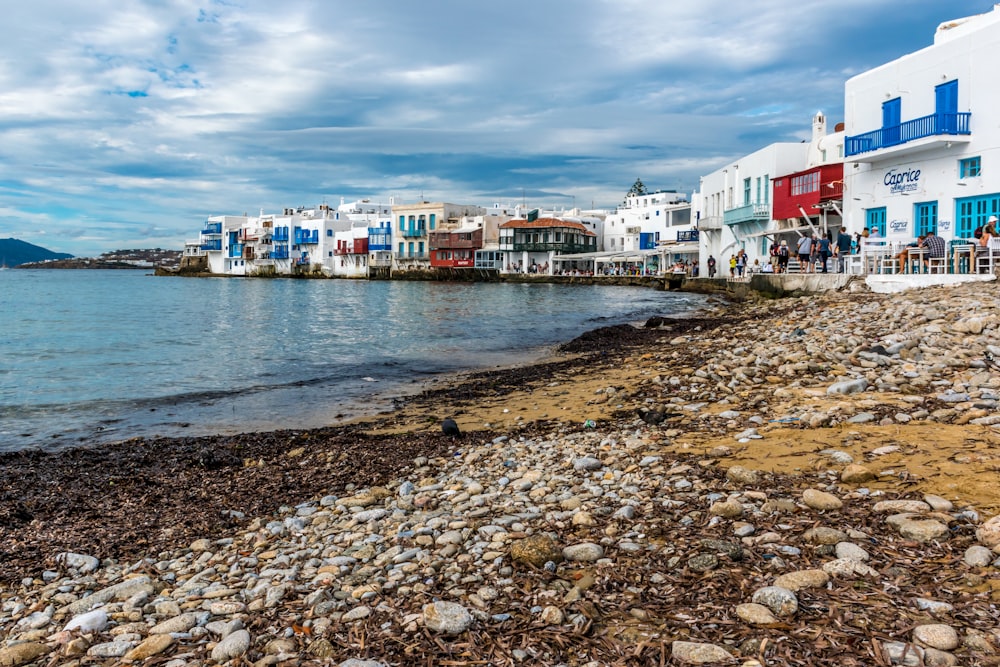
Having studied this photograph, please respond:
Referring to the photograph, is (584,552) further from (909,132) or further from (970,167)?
(909,132)

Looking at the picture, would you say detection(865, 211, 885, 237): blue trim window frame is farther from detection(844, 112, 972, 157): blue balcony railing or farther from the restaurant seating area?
detection(844, 112, 972, 157): blue balcony railing

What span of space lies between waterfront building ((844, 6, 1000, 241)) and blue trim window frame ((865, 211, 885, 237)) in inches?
1.5

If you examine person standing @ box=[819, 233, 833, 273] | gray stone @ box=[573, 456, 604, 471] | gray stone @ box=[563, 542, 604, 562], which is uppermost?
person standing @ box=[819, 233, 833, 273]

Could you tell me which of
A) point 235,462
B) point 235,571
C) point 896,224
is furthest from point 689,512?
point 896,224

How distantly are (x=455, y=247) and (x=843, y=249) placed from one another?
75.1 m

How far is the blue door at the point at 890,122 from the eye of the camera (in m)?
25.3

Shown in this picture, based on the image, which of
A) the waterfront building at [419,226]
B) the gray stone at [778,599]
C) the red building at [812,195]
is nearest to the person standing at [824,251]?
the red building at [812,195]

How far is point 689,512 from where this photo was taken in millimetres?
4820

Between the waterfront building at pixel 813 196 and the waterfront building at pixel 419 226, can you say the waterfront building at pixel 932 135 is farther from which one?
the waterfront building at pixel 419 226

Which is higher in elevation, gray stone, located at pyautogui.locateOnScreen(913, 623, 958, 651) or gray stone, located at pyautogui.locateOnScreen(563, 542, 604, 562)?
gray stone, located at pyautogui.locateOnScreen(913, 623, 958, 651)

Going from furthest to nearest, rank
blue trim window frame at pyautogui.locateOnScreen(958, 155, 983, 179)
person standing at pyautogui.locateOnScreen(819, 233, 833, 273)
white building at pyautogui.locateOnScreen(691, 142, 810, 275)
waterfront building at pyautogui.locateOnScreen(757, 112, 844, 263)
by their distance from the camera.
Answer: white building at pyautogui.locateOnScreen(691, 142, 810, 275) → waterfront building at pyautogui.locateOnScreen(757, 112, 844, 263) → person standing at pyautogui.locateOnScreen(819, 233, 833, 273) → blue trim window frame at pyautogui.locateOnScreen(958, 155, 983, 179)

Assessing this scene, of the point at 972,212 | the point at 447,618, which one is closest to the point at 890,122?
the point at 972,212

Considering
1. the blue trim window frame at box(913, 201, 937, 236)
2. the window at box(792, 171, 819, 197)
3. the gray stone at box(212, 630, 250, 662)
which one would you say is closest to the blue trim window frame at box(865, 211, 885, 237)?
the blue trim window frame at box(913, 201, 937, 236)

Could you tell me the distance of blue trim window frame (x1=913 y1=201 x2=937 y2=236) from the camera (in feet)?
80.8
